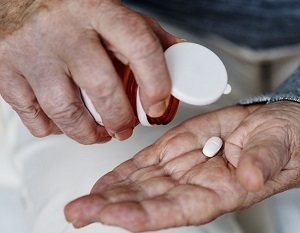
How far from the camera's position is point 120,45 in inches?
26.5

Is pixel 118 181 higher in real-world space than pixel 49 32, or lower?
lower

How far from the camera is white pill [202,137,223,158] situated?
2.52ft

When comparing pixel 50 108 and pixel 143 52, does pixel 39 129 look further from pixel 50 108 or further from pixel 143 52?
pixel 143 52

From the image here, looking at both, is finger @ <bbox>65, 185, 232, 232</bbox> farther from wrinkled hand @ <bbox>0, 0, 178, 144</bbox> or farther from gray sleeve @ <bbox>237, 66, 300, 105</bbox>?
gray sleeve @ <bbox>237, 66, 300, 105</bbox>

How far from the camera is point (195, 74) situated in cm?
72

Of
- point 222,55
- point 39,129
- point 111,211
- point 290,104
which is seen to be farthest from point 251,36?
point 111,211

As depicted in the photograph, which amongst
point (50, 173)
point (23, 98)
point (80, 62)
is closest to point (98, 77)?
point (80, 62)

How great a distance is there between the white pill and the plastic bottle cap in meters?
0.07

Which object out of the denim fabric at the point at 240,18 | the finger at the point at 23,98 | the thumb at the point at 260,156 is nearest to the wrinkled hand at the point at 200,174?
the thumb at the point at 260,156

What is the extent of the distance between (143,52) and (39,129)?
220 mm

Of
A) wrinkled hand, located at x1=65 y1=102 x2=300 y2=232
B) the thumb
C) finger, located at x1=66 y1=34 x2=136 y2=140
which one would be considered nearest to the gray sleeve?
wrinkled hand, located at x1=65 y1=102 x2=300 y2=232

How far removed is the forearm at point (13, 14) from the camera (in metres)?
0.76

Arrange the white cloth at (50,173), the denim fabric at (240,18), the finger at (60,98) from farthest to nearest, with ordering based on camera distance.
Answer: the denim fabric at (240,18) < the white cloth at (50,173) < the finger at (60,98)

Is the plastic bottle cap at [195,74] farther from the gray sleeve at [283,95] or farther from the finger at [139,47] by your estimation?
the gray sleeve at [283,95]
